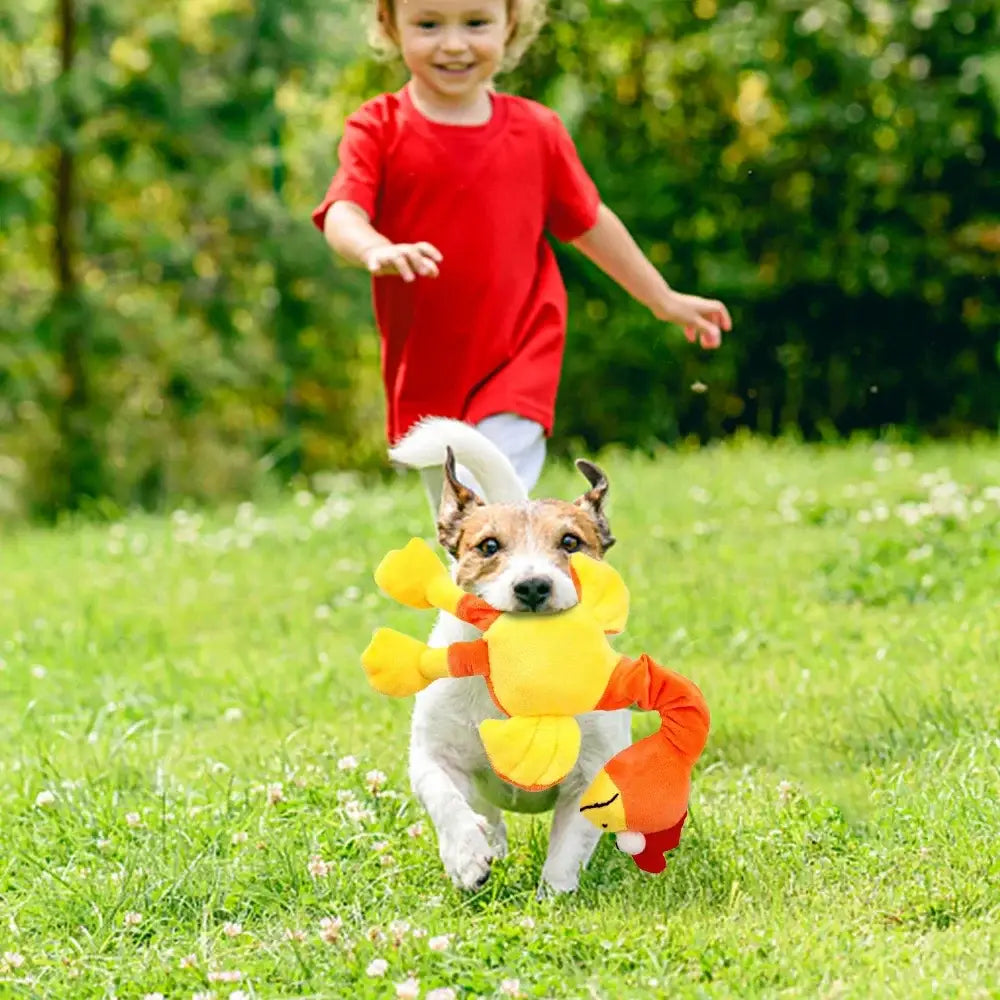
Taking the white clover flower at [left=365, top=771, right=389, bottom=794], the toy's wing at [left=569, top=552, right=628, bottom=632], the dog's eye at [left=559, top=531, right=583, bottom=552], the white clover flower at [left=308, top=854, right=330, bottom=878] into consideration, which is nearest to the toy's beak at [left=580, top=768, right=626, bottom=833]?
the toy's wing at [left=569, top=552, right=628, bottom=632]

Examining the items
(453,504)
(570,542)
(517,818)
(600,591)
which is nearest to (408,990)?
(600,591)

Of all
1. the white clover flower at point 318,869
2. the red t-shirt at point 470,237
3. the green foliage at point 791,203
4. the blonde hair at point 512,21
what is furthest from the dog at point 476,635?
the green foliage at point 791,203

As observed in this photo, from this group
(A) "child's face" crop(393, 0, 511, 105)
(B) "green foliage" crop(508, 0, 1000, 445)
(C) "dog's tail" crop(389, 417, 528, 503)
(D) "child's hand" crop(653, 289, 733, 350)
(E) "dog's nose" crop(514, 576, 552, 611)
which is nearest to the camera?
(E) "dog's nose" crop(514, 576, 552, 611)

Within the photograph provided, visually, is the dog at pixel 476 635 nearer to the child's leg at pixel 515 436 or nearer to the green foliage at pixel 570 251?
the child's leg at pixel 515 436

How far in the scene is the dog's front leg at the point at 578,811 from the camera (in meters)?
3.18

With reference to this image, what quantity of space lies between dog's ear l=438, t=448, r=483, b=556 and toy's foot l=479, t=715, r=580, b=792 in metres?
0.45

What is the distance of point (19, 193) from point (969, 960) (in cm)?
892

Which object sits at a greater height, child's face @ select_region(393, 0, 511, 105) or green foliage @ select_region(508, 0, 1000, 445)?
child's face @ select_region(393, 0, 511, 105)

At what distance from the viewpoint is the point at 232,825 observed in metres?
3.57

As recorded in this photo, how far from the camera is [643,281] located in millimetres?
4305

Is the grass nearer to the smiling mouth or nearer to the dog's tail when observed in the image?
the smiling mouth

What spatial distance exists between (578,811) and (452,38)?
1.89 m

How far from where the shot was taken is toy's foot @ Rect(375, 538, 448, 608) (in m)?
3.21

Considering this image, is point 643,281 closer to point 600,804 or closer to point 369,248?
point 369,248
